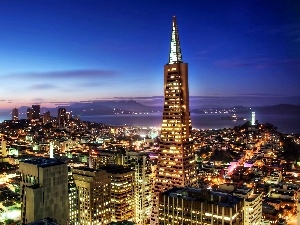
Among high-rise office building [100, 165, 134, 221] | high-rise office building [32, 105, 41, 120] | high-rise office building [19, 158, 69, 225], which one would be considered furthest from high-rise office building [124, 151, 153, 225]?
high-rise office building [32, 105, 41, 120]

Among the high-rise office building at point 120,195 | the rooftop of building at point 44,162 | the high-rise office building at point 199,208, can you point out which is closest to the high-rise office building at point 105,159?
the high-rise office building at point 120,195

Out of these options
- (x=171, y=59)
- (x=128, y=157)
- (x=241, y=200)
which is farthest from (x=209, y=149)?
Result: (x=241, y=200)

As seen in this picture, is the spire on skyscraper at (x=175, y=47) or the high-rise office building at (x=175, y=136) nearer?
the high-rise office building at (x=175, y=136)

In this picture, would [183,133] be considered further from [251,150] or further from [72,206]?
[251,150]

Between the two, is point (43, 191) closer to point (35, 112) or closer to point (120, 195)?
point (120, 195)

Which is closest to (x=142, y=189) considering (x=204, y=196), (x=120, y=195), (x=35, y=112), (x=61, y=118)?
(x=120, y=195)

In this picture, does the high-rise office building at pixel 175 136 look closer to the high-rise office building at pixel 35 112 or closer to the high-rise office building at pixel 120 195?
the high-rise office building at pixel 120 195

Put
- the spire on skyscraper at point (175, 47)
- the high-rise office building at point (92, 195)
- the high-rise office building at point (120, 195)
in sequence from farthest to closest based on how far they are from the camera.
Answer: the spire on skyscraper at point (175, 47) < the high-rise office building at point (120, 195) < the high-rise office building at point (92, 195)
